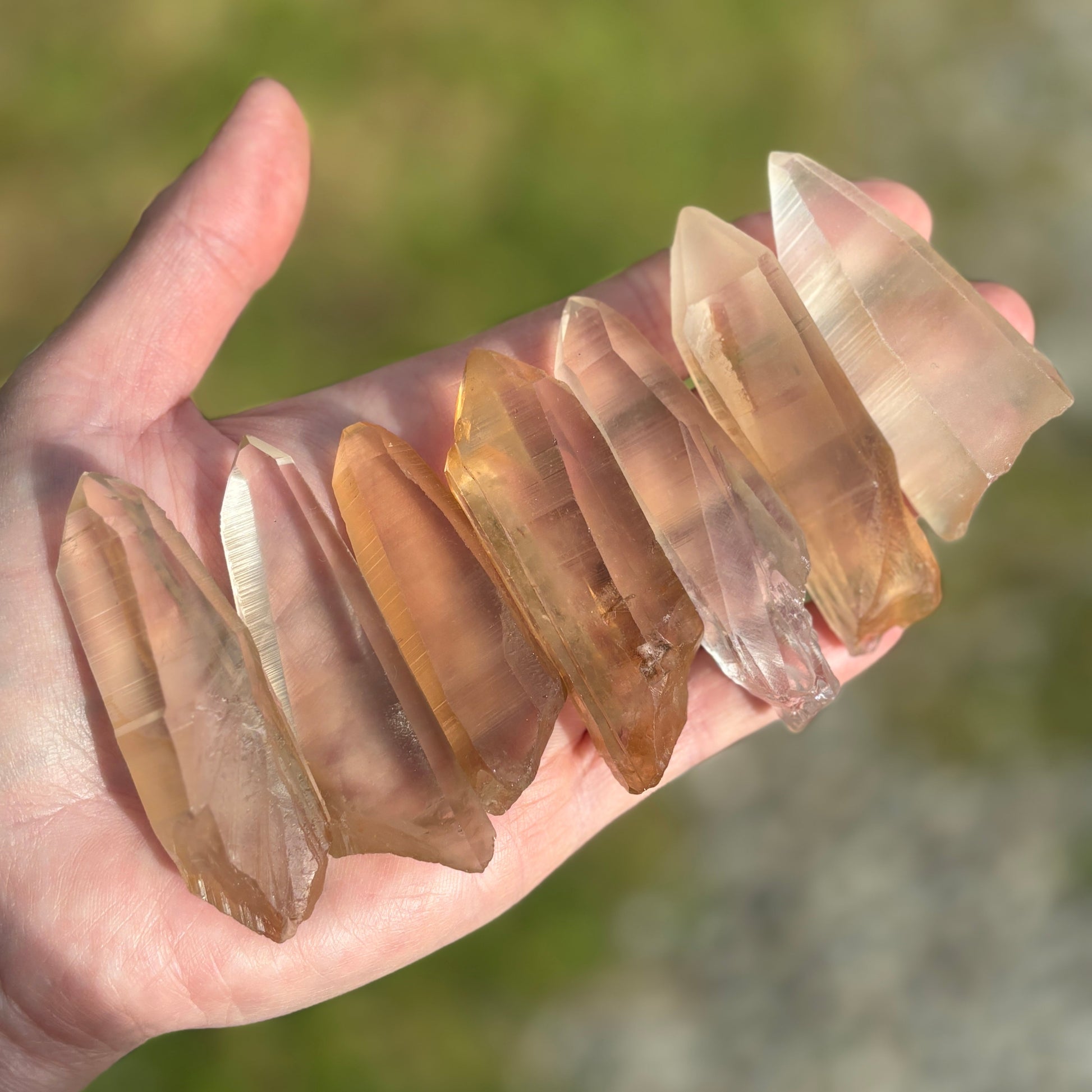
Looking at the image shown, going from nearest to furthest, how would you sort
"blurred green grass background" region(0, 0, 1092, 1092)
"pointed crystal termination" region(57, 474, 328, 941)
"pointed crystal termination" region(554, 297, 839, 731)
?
1. "pointed crystal termination" region(57, 474, 328, 941)
2. "pointed crystal termination" region(554, 297, 839, 731)
3. "blurred green grass background" region(0, 0, 1092, 1092)

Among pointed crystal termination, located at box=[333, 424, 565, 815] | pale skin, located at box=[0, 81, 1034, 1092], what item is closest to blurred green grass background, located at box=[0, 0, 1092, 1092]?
pale skin, located at box=[0, 81, 1034, 1092]

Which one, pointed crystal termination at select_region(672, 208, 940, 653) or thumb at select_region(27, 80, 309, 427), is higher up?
thumb at select_region(27, 80, 309, 427)

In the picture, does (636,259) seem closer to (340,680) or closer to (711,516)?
(711,516)

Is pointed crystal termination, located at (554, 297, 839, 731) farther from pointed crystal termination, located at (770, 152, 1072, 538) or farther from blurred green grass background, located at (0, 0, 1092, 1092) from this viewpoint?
blurred green grass background, located at (0, 0, 1092, 1092)

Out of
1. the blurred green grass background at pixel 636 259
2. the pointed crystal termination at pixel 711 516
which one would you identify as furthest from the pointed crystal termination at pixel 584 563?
the blurred green grass background at pixel 636 259

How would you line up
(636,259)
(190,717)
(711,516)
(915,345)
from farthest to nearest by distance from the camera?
(636,259), (915,345), (711,516), (190,717)

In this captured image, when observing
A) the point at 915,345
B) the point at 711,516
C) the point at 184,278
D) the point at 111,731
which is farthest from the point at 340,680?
the point at 915,345

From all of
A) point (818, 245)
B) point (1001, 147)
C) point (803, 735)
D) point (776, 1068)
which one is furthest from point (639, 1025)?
point (1001, 147)
